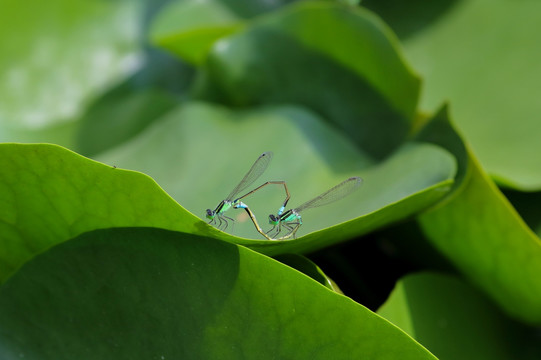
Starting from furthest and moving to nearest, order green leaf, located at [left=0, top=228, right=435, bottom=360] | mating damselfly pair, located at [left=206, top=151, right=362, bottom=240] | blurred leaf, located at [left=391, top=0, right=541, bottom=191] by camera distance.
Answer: blurred leaf, located at [left=391, top=0, right=541, bottom=191]
mating damselfly pair, located at [left=206, top=151, right=362, bottom=240]
green leaf, located at [left=0, top=228, right=435, bottom=360]

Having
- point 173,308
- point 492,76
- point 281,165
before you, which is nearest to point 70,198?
point 173,308

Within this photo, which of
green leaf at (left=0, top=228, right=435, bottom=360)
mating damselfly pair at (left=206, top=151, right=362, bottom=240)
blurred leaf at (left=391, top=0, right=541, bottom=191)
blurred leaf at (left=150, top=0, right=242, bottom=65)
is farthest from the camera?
blurred leaf at (left=150, top=0, right=242, bottom=65)

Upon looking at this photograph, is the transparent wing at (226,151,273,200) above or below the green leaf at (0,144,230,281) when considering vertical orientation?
below

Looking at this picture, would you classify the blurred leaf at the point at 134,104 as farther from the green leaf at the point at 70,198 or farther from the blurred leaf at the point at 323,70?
the green leaf at the point at 70,198

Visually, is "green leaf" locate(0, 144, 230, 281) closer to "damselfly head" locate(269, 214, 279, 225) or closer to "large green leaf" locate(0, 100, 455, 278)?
"large green leaf" locate(0, 100, 455, 278)

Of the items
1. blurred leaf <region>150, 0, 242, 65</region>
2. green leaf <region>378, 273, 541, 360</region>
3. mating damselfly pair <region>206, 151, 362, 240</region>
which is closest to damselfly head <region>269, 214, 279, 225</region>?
mating damselfly pair <region>206, 151, 362, 240</region>

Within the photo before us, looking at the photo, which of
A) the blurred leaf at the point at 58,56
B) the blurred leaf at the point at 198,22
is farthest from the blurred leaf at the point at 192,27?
the blurred leaf at the point at 58,56
